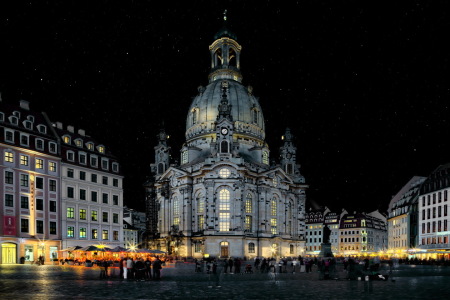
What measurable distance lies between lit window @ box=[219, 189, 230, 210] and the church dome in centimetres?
1760

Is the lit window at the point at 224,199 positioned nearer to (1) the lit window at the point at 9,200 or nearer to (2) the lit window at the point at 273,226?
(2) the lit window at the point at 273,226

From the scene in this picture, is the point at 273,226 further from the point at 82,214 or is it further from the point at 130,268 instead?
the point at 130,268

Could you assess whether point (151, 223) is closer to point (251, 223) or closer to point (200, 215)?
point (200, 215)

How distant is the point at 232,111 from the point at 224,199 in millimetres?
24034

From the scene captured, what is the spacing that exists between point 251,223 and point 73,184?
145 feet

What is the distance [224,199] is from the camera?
4163 inches

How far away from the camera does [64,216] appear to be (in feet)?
246

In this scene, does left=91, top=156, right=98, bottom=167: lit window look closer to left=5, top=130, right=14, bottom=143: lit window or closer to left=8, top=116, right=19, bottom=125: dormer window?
left=8, top=116, right=19, bottom=125: dormer window

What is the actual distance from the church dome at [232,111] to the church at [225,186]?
24cm

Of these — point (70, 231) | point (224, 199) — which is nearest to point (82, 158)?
point (70, 231)

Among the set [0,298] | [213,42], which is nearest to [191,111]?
[213,42]

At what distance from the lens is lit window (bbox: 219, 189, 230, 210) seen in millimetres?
105250

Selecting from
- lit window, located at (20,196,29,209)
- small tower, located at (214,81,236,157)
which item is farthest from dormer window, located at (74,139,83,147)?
small tower, located at (214,81,236,157)

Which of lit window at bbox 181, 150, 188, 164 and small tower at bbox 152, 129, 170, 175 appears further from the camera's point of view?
small tower at bbox 152, 129, 170, 175
